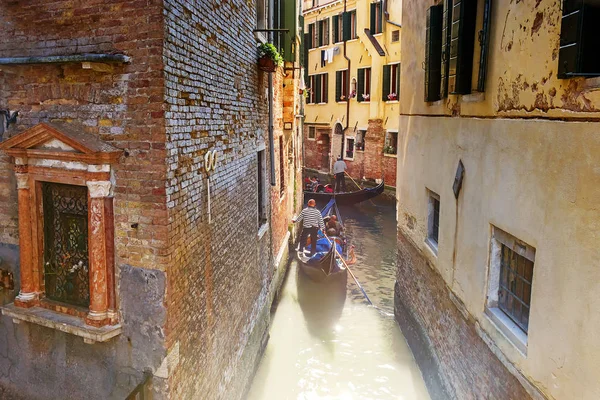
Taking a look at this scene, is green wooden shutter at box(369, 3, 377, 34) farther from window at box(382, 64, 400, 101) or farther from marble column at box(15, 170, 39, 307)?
marble column at box(15, 170, 39, 307)

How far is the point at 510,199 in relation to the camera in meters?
3.77

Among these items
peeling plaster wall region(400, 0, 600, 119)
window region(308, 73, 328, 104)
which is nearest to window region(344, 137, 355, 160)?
window region(308, 73, 328, 104)

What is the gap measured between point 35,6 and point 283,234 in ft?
25.4

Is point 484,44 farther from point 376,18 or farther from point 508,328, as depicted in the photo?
point 376,18

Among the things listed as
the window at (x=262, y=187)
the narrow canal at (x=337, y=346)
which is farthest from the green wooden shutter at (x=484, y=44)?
the narrow canal at (x=337, y=346)

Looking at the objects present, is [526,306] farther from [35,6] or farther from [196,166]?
[35,6]

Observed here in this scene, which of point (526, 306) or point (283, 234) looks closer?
point (526, 306)

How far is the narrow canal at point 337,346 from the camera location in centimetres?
651

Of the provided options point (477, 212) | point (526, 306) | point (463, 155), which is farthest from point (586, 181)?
point (463, 155)

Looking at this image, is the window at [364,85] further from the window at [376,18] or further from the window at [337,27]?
the window at [337,27]

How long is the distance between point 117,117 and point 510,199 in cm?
306

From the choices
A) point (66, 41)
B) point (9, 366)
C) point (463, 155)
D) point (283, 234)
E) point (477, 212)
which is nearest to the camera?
point (66, 41)

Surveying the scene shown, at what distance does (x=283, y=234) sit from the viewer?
10688mm

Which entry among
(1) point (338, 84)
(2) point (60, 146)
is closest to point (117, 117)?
(2) point (60, 146)
